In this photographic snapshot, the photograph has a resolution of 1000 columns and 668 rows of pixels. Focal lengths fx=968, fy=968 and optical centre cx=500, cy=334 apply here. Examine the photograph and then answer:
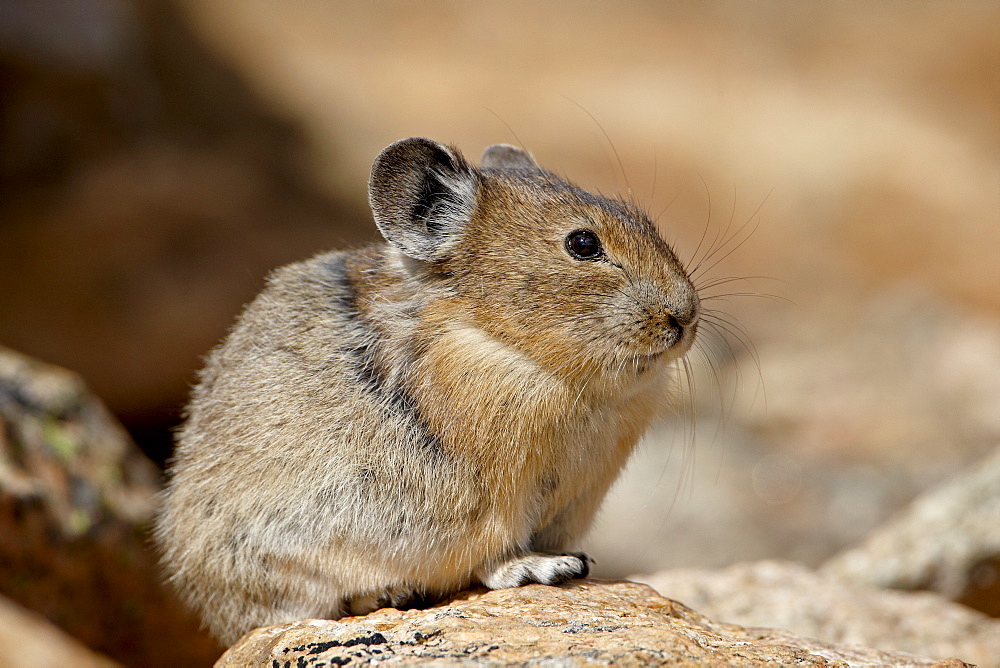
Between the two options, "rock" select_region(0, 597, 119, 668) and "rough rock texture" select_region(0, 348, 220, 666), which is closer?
"rock" select_region(0, 597, 119, 668)

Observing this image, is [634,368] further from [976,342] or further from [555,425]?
[976,342]

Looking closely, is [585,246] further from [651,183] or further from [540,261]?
[651,183]

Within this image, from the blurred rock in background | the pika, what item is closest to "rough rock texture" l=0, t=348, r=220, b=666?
the pika

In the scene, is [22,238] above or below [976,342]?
below

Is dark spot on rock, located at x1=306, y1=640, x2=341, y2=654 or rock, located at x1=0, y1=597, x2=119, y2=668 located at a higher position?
dark spot on rock, located at x1=306, y1=640, x2=341, y2=654

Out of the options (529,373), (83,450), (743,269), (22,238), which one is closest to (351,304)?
(529,373)

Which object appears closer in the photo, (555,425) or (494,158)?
(555,425)

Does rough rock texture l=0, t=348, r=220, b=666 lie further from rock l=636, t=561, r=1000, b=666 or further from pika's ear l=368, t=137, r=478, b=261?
rock l=636, t=561, r=1000, b=666
